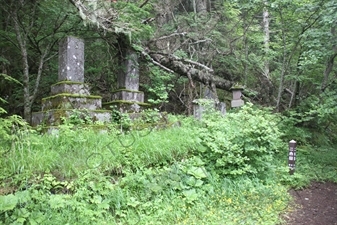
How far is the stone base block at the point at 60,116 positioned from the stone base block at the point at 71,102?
5.3 inches

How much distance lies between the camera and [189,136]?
5.21 m

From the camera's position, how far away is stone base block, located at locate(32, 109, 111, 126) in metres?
5.28

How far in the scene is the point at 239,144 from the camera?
526 centimetres

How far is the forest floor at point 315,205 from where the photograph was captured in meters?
4.51

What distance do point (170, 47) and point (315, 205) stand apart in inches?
240

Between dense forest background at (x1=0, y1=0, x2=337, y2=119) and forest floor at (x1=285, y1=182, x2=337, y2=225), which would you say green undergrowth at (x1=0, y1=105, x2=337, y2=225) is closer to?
forest floor at (x1=285, y1=182, x2=337, y2=225)

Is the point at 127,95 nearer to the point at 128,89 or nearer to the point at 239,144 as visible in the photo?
the point at 128,89

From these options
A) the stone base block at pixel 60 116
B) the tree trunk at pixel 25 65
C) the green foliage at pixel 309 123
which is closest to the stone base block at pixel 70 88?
the stone base block at pixel 60 116

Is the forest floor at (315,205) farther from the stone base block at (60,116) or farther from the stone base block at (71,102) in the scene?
the stone base block at (71,102)

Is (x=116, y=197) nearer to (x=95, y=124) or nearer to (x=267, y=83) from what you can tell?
(x=95, y=124)

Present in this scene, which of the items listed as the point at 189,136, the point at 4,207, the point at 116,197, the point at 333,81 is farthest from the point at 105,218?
the point at 333,81

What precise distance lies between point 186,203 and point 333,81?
6.91m

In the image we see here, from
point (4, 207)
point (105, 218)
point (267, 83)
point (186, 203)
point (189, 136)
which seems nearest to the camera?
point (4, 207)

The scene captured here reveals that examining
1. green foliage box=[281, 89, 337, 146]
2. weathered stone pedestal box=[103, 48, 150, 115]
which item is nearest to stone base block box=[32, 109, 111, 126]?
weathered stone pedestal box=[103, 48, 150, 115]
